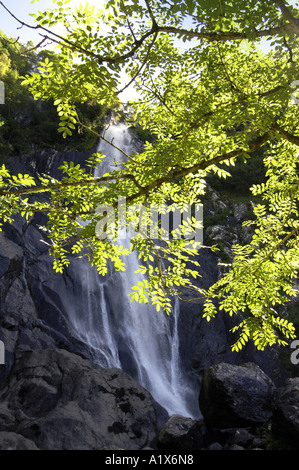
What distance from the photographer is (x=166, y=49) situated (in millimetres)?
5621

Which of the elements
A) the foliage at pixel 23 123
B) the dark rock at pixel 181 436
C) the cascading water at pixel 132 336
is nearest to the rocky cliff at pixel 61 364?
the dark rock at pixel 181 436

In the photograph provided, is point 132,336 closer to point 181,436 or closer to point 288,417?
point 181,436

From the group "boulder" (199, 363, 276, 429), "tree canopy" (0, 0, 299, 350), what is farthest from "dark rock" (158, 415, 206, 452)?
"tree canopy" (0, 0, 299, 350)

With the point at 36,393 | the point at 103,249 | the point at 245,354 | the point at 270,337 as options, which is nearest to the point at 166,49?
the point at 103,249

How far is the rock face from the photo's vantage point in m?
7.98

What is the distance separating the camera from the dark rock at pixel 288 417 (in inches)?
301

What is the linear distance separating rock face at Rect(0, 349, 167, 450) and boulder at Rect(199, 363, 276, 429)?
1833mm

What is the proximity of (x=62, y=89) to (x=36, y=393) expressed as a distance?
29.9ft

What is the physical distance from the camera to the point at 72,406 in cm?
890

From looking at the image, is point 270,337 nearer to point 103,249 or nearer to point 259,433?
point 103,249

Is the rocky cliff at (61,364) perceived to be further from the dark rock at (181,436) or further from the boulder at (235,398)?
the boulder at (235,398)

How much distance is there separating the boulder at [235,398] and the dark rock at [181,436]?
2.49 ft

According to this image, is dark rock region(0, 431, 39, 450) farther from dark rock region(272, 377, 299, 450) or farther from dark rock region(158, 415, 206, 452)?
dark rock region(272, 377, 299, 450)

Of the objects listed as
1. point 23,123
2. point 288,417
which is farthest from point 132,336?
point 23,123
